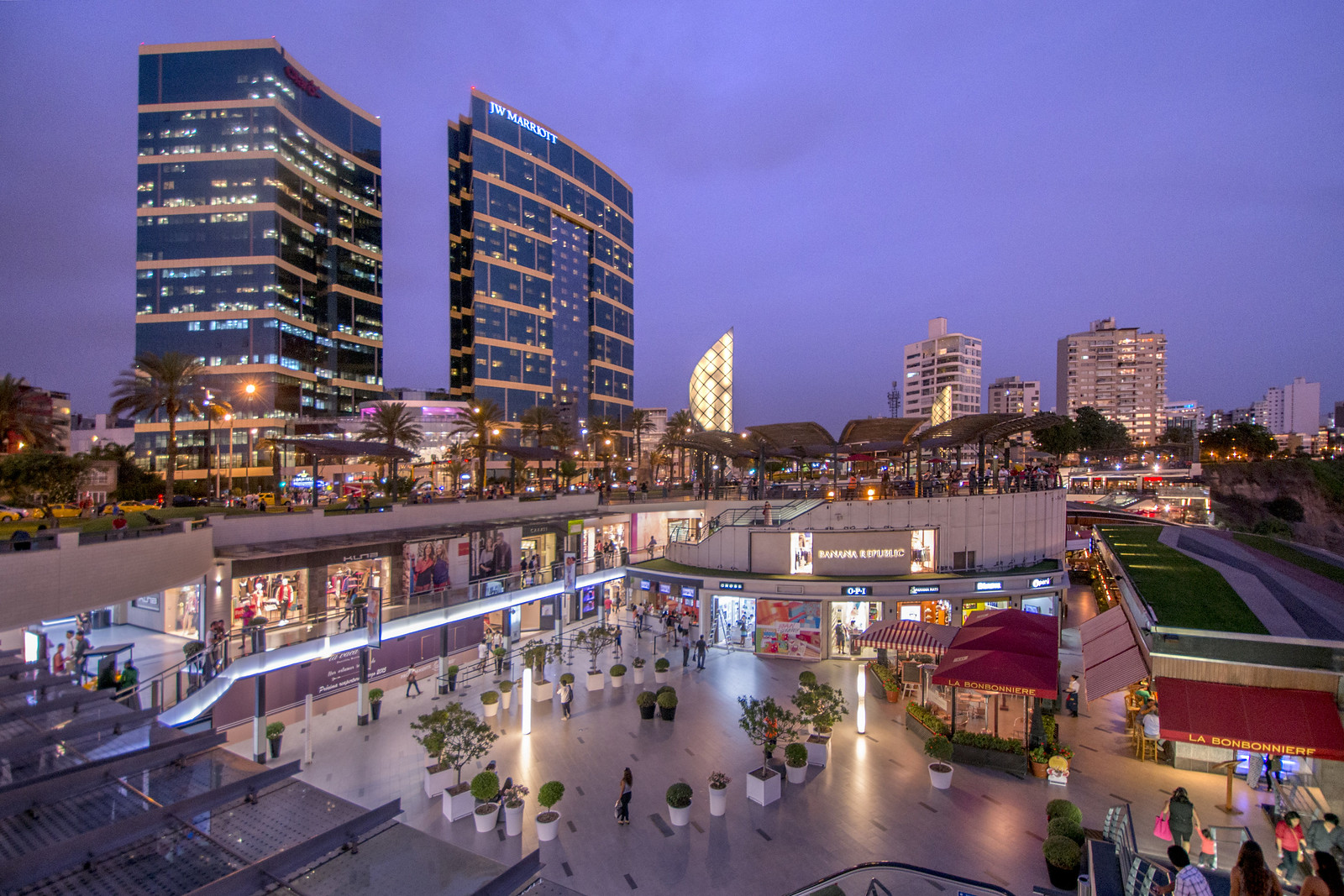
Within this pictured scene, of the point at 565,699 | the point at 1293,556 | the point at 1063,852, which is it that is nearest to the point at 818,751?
the point at 1063,852

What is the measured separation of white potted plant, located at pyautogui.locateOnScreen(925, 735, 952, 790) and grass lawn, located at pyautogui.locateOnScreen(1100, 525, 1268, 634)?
212 inches

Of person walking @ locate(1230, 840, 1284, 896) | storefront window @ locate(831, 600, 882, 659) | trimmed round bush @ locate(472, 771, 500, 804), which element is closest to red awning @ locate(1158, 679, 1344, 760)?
person walking @ locate(1230, 840, 1284, 896)

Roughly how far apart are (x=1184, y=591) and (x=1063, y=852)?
9605 millimetres

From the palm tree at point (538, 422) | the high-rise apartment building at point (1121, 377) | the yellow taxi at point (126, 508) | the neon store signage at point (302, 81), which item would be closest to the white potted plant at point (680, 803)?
the yellow taxi at point (126, 508)

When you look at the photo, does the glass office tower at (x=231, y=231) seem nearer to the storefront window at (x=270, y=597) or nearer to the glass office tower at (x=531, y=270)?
the glass office tower at (x=531, y=270)

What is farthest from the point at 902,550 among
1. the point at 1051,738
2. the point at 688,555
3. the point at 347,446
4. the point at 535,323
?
the point at 535,323

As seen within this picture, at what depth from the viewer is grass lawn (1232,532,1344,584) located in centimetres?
1698

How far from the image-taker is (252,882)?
250cm

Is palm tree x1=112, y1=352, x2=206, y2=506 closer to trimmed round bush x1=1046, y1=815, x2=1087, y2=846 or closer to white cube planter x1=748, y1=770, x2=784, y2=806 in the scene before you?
white cube planter x1=748, y1=770, x2=784, y2=806

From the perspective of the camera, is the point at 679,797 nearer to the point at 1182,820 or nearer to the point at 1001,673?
the point at 1001,673

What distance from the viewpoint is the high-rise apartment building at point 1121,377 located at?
14825 cm

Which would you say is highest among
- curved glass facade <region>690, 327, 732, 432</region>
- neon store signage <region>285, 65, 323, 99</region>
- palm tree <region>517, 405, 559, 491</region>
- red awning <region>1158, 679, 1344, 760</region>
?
neon store signage <region>285, 65, 323, 99</region>

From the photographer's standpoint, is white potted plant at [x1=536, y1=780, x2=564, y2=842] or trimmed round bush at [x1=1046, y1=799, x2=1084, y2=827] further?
white potted plant at [x1=536, y1=780, x2=564, y2=842]

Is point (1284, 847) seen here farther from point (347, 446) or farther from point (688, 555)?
point (347, 446)
